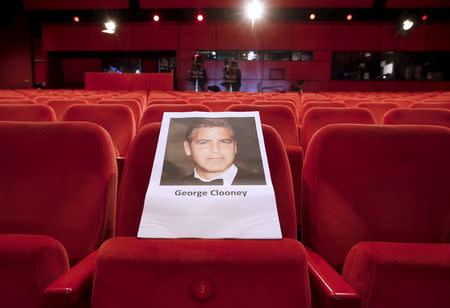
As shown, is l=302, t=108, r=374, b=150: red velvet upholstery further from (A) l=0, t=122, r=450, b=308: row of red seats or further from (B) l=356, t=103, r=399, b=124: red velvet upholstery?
(A) l=0, t=122, r=450, b=308: row of red seats

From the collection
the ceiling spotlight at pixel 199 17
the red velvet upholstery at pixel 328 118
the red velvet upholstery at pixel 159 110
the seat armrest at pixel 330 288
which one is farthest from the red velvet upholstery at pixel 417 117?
the ceiling spotlight at pixel 199 17

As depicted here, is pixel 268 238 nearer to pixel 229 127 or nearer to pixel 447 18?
pixel 229 127

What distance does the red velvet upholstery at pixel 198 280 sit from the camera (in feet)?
2.34

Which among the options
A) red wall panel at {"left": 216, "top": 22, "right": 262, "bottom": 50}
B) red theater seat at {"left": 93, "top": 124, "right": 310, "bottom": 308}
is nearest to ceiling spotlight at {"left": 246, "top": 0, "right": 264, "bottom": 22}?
red wall panel at {"left": 216, "top": 22, "right": 262, "bottom": 50}

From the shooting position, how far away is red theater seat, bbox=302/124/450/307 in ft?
3.38

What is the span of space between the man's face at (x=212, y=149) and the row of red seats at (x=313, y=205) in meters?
0.14

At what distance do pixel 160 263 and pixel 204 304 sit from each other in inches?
4.4

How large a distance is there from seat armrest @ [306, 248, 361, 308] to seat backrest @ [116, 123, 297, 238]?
0.43ft

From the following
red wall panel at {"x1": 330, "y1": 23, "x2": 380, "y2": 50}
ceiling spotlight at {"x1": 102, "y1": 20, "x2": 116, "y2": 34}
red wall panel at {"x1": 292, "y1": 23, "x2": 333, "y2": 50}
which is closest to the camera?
ceiling spotlight at {"x1": 102, "y1": 20, "x2": 116, "y2": 34}

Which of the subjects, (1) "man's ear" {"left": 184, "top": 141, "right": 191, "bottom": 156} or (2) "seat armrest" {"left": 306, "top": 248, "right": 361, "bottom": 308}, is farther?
(1) "man's ear" {"left": 184, "top": 141, "right": 191, "bottom": 156}

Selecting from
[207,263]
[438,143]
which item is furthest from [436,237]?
[207,263]

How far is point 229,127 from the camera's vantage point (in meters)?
0.93

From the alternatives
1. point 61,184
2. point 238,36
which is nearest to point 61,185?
point 61,184

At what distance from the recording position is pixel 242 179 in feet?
2.75
